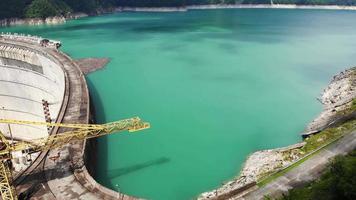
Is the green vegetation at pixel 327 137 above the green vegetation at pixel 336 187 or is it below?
below

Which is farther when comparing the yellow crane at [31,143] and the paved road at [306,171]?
the paved road at [306,171]

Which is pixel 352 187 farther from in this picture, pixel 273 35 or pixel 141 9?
pixel 141 9

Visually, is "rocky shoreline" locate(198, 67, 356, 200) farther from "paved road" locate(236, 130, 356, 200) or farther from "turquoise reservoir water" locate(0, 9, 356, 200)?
"turquoise reservoir water" locate(0, 9, 356, 200)

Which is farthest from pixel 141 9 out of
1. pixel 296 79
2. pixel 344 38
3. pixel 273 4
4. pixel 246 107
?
pixel 246 107

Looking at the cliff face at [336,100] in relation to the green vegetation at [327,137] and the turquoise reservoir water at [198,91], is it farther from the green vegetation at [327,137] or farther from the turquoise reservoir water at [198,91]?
the green vegetation at [327,137]

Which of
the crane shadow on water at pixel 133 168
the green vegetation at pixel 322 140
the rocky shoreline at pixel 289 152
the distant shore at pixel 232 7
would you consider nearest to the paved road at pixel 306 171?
the green vegetation at pixel 322 140
